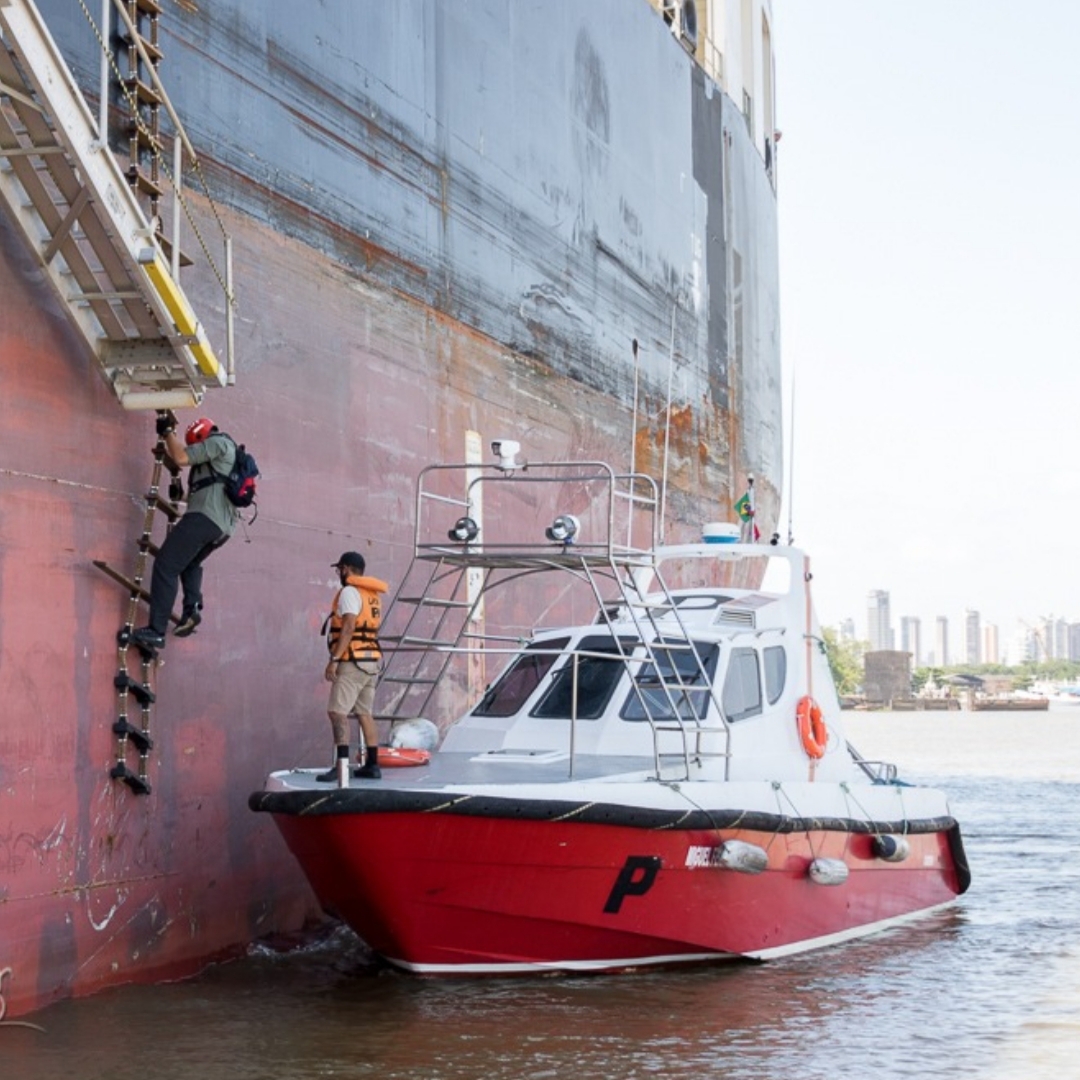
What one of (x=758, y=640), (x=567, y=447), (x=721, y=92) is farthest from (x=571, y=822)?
(x=721, y=92)

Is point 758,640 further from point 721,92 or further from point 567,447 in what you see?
point 721,92

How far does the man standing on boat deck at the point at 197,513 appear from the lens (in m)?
8.95

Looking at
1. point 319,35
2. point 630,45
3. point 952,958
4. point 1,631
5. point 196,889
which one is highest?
point 630,45

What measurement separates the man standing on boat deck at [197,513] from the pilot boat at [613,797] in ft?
3.46

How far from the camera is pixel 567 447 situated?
15539mm

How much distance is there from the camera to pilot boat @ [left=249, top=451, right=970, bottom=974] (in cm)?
873

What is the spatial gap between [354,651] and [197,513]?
1.15 metres

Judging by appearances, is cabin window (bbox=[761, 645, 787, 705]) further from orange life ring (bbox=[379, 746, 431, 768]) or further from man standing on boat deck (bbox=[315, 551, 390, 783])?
man standing on boat deck (bbox=[315, 551, 390, 783])

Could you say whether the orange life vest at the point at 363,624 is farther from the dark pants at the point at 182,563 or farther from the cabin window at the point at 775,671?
the cabin window at the point at 775,671

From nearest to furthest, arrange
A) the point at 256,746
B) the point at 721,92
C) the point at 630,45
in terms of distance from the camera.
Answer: the point at 256,746
the point at 630,45
the point at 721,92

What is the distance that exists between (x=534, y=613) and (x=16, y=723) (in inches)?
280

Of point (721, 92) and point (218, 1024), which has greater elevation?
point (721, 92)

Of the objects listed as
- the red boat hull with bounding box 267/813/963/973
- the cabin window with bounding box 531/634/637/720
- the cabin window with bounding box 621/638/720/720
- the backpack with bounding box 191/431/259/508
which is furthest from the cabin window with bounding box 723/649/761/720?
the backpack with bounding box 191/431/259/508

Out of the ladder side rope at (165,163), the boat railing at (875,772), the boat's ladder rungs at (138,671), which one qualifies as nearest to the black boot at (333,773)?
the boat's ladder rungs at (138,671)
